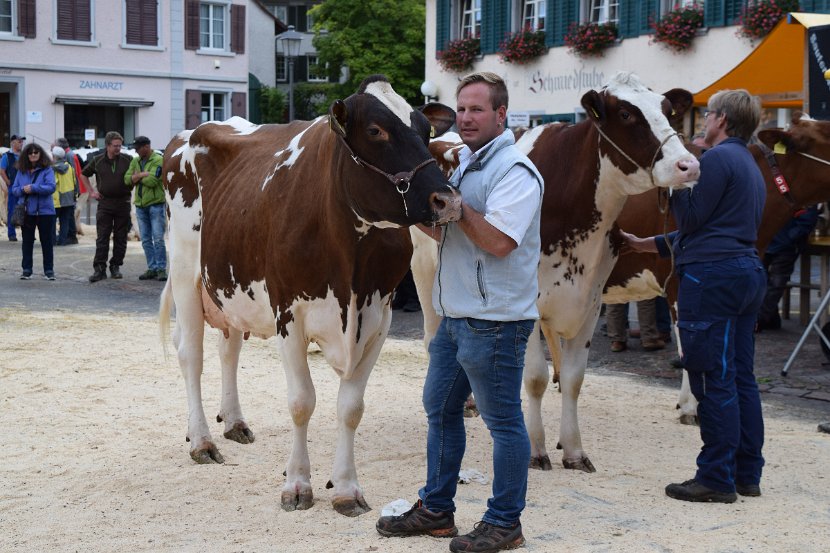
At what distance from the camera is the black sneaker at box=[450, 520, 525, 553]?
15.7 ft

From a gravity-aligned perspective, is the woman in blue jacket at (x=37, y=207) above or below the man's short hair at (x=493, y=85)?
below

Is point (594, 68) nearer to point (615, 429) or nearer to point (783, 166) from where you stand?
point (783, 166)

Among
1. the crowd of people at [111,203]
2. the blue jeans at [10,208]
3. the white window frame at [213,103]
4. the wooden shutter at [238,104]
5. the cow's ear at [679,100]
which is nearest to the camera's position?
the cow's ear at [679,100]

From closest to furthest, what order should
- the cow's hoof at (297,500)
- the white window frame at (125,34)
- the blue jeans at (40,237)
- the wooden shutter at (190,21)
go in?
Answer: the cow's hoof at (297,500) < the blue jeans at (40,237) < the white window frame at (125,34) < the wooden shutter at (190,21)

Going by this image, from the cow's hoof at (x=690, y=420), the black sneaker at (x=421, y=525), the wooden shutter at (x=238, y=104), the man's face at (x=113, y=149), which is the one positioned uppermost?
the wooden shutter at (x=238, y=104)

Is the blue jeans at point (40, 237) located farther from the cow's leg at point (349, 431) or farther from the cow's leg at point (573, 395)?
the cow's leg at point (349, 431)

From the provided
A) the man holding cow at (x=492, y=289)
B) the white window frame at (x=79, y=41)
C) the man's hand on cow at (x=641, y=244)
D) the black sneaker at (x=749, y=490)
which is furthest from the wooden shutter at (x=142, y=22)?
the man holding cow at (x=492, y=289)

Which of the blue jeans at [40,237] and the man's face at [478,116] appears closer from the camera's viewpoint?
the man's face at [478,116]

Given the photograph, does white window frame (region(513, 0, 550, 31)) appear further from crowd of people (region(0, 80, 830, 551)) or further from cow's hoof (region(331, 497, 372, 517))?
cow's hoof (region(331, 497, 372, 517))

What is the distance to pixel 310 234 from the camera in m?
5.40

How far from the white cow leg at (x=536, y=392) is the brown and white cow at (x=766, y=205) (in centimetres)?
146

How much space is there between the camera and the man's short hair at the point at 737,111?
5.76 m

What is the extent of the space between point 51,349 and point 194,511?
5.04 m

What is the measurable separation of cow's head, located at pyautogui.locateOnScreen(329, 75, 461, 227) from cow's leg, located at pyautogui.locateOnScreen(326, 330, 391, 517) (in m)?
0.85
